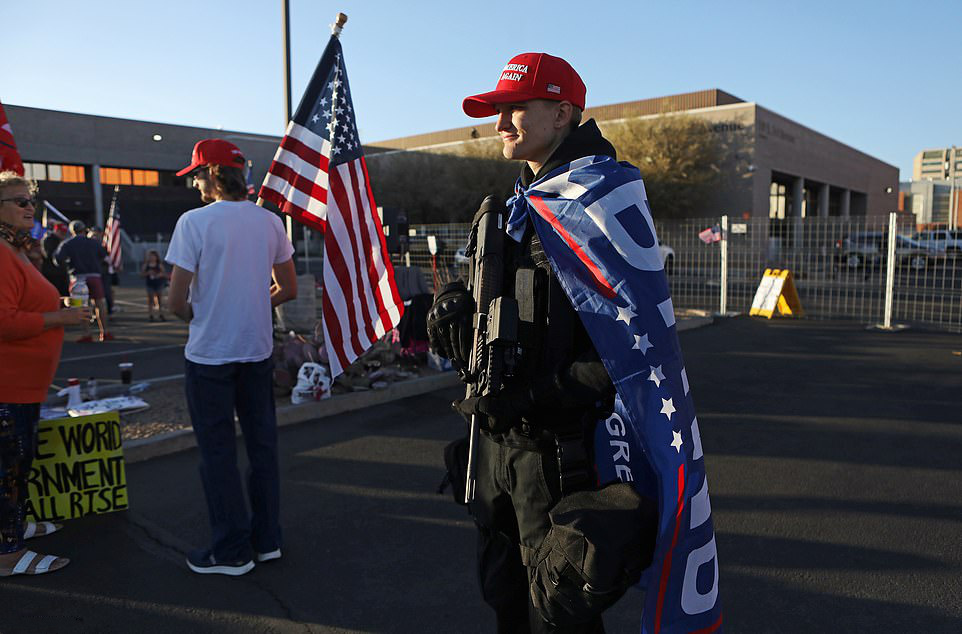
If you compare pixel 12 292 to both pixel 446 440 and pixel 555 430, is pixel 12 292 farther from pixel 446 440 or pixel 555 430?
pixel 446 440

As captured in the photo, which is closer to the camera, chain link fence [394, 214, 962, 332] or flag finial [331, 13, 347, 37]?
flag finial [331, 13, 347, 37]

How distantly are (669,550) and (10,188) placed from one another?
3599 millimetres

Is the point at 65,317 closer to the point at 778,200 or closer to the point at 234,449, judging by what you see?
the point at 234,449

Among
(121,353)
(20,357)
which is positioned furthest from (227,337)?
(121,353)

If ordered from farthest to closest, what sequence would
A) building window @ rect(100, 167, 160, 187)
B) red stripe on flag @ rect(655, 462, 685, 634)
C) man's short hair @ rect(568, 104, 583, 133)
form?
building window @ rect(100, 167, 160, 187), man's short hair @ rect(568, 104, 583, 133), red stripe on flag @ rect(655, 462, 685, 634)

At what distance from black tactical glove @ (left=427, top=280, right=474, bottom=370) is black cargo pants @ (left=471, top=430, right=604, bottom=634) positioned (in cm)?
28

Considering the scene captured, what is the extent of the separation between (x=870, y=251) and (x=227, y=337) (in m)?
19.8

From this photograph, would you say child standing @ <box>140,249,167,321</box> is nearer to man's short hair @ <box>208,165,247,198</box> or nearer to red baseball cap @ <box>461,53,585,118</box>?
man's short hair @ <box>208,165,247,198</box>

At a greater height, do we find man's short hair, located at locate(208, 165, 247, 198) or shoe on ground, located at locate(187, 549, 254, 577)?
man's short hair, located at locate(208, 165, 247, 198)

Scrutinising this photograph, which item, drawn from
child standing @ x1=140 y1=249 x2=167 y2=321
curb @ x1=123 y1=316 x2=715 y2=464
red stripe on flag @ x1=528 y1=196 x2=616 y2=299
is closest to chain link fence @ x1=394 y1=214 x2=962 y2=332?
curb @ x1=123 y1=316 x2=715 y2=464

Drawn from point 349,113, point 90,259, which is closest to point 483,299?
point 349,113

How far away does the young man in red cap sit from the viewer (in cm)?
180

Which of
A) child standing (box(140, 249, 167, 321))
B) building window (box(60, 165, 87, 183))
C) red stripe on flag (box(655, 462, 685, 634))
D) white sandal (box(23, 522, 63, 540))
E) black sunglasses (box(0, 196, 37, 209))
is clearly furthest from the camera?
building window (box(60, 165, 87, 183))

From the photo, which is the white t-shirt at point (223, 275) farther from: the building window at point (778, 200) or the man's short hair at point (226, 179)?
the building window at point (778, 200)
